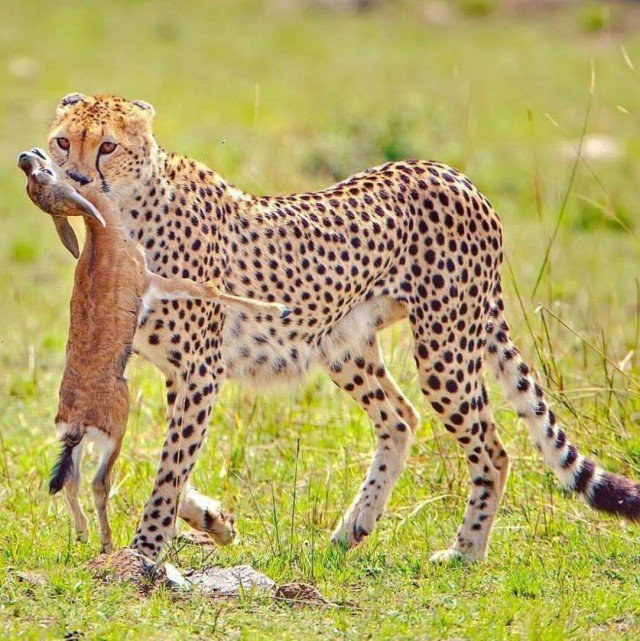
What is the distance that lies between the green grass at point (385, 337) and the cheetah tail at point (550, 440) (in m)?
0.12

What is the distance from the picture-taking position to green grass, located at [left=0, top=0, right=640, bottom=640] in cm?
379

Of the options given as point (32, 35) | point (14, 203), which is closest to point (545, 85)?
point (32, 35)

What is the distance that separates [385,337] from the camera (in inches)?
247

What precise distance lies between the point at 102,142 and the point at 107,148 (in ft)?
0.10

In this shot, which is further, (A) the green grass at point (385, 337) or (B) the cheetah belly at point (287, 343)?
(B) the cheetah belly at point (287, 343)

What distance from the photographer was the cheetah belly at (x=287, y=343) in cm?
446

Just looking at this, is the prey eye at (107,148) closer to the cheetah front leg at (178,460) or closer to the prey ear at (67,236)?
the prey ear at (67,236)

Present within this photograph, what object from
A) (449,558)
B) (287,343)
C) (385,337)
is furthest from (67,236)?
(385,337)

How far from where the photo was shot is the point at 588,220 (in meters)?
9.44

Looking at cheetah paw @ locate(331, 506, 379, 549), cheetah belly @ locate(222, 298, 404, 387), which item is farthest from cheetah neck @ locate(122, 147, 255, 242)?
cheetah paw @ locate(331, 506, 379, 549)

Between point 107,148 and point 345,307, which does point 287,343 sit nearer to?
point 345,307

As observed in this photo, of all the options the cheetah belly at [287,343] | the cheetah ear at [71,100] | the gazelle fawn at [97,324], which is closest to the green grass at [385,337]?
the gazelle fawn at [97,324]

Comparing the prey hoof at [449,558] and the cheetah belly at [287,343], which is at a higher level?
the cheetah belly at [287,343]

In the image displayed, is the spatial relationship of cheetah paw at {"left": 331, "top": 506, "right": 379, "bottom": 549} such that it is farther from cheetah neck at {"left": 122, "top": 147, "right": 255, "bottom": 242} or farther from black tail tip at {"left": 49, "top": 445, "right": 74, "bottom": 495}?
black tail tip at {"left": 49, "top": 445, "right": 74, "bottom": 495}
